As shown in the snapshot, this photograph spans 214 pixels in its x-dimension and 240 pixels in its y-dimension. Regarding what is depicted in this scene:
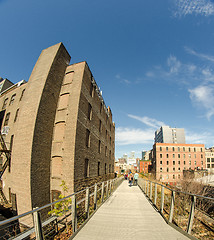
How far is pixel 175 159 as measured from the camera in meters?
56.6

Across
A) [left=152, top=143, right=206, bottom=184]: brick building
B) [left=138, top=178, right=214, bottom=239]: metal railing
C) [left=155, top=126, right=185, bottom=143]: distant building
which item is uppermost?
[left=155, top=126, right=185, bottom=143]: distant building

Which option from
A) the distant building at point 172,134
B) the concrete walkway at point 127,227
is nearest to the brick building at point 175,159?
the distant building at point 172,134

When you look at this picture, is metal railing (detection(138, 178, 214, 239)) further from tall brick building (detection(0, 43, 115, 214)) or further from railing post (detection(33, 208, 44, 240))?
tall brick building (detection(0, 43, 115, 214))

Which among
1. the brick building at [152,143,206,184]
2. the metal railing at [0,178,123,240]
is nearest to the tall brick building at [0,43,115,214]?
the metal railing at [0,178,123,240]

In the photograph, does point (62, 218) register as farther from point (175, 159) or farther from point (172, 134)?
point (172, 134)

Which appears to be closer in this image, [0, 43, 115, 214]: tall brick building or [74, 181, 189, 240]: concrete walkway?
[74, 181, 189, 240]: concrete walkway

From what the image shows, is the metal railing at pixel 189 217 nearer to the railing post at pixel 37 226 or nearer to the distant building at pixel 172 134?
the railing post at pixel 37 226

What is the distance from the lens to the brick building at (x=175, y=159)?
181ft

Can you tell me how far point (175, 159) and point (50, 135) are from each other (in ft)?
195

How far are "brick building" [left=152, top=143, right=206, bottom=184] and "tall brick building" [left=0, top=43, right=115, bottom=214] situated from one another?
5022 centimetres

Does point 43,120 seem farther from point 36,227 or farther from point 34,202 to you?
point 36,227

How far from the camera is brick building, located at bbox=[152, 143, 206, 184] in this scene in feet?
181

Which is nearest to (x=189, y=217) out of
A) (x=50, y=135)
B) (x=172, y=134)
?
(x=50, y=135)

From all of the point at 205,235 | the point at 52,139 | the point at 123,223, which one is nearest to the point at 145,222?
the point at 123,223
